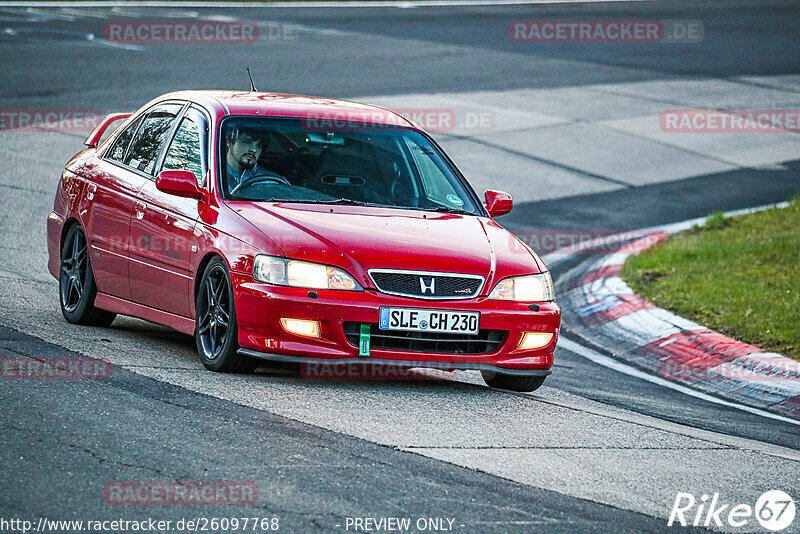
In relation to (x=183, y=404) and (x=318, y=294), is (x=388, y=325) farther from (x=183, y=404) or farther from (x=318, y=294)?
(x=183, y=404)

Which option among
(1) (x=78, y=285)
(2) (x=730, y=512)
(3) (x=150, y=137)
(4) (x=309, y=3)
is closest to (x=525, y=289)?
(2) (x=730, y=512)

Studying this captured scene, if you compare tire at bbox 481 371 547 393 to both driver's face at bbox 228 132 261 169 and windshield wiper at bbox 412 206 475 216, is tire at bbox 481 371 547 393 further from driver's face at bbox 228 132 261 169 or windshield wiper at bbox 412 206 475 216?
driver's face at bbox 228 132 261 169

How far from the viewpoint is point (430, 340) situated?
23.7 ft

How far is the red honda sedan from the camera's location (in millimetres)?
7113

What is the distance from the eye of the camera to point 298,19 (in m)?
32.9

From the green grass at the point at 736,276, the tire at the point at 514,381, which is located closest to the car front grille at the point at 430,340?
the tire at the point at 514,381

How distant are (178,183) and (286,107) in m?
1.10

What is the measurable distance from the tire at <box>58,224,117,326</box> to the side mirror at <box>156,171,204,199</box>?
1.31 metres

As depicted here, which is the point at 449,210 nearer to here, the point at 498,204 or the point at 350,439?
the point at 498,204

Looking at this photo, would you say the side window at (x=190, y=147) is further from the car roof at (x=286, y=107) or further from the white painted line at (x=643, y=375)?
the white painted line at (x=643, y=375)

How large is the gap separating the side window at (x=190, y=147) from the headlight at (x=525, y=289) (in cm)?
193

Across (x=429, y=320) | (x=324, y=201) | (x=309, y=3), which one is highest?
(x=309, y=3)

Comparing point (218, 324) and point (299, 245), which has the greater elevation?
point (299, 245)

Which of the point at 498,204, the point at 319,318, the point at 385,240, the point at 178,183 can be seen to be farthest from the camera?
the point at 498,204
